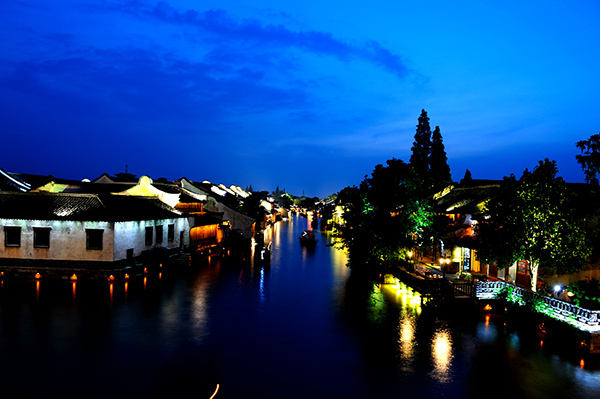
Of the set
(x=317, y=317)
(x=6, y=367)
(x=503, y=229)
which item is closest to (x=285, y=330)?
(x=317, y=317)

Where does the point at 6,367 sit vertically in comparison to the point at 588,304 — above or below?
below

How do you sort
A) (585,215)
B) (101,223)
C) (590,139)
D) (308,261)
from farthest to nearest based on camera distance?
1. (308,261)
2. (101,223)
3. (590,139)
4. (585,215)

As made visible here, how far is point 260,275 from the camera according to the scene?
35.1 meters

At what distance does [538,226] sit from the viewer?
2183 cm

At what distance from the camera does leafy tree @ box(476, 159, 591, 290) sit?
69.7 ft

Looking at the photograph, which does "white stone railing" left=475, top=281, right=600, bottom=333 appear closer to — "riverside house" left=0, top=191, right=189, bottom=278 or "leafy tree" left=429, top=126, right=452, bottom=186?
"riverside house" left=0, top=191, right=189, bottom=278

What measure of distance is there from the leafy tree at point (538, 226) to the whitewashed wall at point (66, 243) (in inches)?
1054

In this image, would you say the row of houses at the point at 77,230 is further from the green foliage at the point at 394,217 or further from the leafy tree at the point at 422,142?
the leafy tree at the point at 422,142

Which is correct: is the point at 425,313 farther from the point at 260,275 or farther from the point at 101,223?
the point at 101,223

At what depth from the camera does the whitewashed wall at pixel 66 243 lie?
30438mm

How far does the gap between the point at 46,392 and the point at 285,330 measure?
Result: 10.1m

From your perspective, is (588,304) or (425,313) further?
(425,313)

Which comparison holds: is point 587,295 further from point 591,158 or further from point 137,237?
point 137,237

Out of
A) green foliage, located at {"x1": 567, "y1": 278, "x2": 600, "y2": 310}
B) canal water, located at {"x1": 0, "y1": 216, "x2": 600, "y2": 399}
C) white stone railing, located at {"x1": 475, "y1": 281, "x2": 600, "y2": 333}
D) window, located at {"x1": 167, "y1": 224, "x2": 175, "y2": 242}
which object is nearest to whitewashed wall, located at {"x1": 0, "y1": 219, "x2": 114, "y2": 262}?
canal water, located at {"x1": 0, "y1": 216, "x2": 600, "y2": 399}
